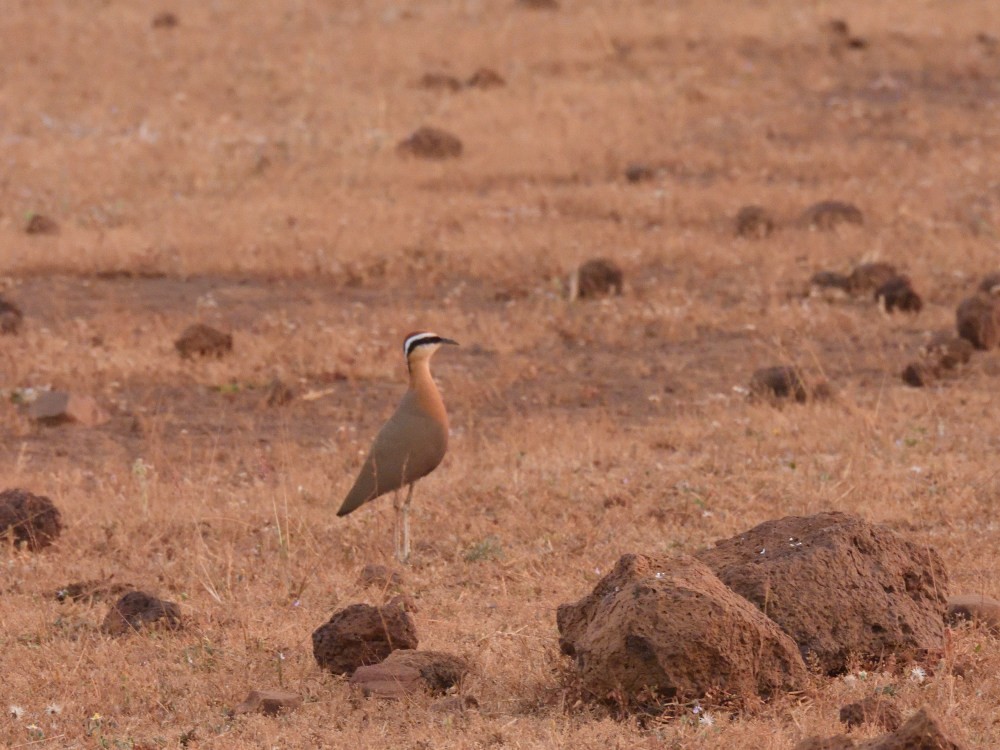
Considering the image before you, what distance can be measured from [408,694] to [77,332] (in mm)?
7848

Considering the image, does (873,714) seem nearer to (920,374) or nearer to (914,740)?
(914,740)

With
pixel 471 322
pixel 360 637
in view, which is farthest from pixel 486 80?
pixel 360 637

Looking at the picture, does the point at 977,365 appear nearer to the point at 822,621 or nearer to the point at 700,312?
the point at 700,312

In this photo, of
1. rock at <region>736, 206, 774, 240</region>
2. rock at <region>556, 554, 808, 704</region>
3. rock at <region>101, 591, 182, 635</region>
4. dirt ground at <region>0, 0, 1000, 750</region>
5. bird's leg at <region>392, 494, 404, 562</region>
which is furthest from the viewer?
rock at <region>736, 206, 774, 240</region>

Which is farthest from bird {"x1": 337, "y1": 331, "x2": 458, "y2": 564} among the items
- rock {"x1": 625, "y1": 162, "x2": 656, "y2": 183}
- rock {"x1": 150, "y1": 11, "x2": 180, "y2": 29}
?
rock {"x1": 150, "y1": 11, "x2": 180, "y2": 29}

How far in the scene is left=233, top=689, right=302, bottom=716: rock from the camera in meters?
5.72

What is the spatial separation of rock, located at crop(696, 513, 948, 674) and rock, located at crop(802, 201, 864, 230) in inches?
400

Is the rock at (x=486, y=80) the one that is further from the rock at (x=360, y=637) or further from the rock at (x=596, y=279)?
the rock at (x=360, y=637)

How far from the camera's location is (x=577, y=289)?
1391 centimetres

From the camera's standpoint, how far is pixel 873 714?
5320 millimetres

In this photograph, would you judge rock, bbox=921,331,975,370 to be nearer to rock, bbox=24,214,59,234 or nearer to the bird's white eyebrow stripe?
the bird's white eyebrow stripe

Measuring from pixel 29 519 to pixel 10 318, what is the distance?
505 centimetres

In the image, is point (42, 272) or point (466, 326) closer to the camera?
point (466, 326)

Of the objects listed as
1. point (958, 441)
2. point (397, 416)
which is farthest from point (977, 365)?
point (397, 416)
